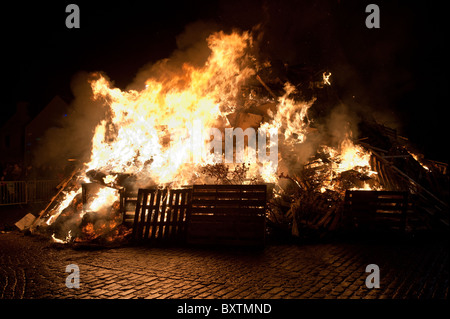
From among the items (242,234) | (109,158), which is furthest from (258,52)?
(242,234)

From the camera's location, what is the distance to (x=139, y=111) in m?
11.2

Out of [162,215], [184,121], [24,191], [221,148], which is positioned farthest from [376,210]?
[24,191]

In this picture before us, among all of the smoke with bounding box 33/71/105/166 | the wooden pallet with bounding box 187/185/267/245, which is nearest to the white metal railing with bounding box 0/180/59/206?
the smoke with bounding box 33/71/105/166

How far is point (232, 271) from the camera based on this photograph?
571cm

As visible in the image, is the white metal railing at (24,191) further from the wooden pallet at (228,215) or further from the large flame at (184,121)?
the wooden pallet at (228,215)

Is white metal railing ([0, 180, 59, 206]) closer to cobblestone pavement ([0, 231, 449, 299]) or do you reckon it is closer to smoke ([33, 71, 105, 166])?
smoke ([33, 71, 105, 166])

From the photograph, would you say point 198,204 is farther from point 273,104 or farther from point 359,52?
point 359,52

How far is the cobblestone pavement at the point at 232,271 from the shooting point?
15.6 ft

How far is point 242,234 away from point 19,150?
3375cm

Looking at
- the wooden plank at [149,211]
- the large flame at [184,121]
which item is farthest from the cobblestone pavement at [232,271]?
the large flame at [184,121]

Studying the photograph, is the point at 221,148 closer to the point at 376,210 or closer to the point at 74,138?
the point at 376,210

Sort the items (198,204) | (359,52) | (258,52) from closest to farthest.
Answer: (198,204), (258,52), (359,52)

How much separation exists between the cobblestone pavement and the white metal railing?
27.3 ft

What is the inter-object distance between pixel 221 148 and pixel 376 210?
5681mm
